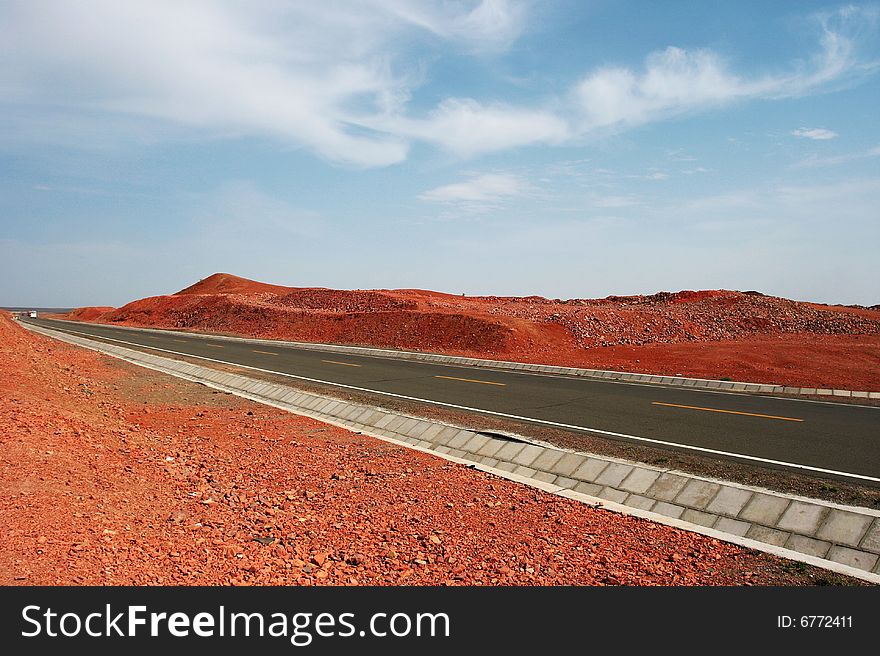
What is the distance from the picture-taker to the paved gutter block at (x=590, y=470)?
26.6 ft

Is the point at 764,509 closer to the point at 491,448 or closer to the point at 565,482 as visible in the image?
the point at 565,482

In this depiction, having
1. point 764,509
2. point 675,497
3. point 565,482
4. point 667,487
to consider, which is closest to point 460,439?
point 565,482

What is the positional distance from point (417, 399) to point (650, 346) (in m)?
17.9

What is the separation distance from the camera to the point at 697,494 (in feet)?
23.4

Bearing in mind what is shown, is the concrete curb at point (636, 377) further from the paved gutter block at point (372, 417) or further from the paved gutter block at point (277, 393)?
the paved gutter block at point (372, 417)

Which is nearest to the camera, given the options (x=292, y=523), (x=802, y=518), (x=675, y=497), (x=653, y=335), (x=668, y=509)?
(x=292, y=523)

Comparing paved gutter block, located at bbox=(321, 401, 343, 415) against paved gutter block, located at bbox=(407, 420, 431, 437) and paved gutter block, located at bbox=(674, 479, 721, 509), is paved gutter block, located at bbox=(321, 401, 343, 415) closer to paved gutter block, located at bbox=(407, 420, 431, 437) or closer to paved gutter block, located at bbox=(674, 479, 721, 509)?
paved gutter block, located at bbox=(407, 420, 431, 437)

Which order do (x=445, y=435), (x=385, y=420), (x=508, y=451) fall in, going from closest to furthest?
1. (x=508, y=451)
2. (x=445, y=435)
3. (x=385, y=420)

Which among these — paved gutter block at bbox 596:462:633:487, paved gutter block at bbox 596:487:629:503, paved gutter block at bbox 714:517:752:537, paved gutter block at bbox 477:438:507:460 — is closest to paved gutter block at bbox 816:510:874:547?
paved gutter block at bbox 714:517:752:537

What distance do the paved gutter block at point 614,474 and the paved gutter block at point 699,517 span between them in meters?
1.02

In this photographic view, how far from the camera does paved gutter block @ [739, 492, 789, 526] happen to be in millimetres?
6426

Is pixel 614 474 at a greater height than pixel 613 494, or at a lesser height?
greater

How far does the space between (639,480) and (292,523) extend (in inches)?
175

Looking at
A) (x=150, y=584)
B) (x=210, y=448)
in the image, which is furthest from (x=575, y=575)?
(x=210, y=448)
